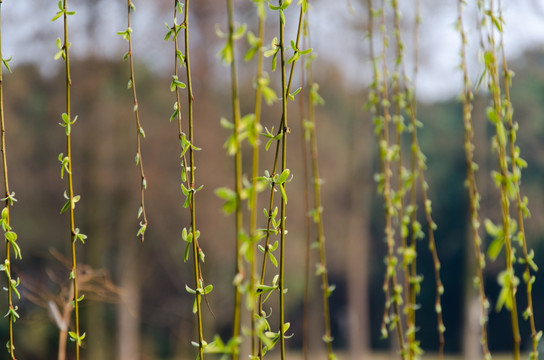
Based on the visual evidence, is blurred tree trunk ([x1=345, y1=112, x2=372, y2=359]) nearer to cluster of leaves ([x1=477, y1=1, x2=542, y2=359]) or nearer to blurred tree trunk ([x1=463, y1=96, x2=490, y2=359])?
blurred tree trunk ([x1=463, y1=96, x2=490, y2=359])

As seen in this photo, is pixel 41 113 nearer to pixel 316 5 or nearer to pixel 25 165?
pixel 25 165

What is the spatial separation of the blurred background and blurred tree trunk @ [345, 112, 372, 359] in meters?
0.02

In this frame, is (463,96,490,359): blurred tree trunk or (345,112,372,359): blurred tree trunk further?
(345,112,372,359): blurred tree trunk

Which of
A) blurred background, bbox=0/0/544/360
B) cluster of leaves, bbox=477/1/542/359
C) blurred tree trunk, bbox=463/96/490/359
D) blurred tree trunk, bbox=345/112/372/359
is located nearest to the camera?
cluster of leaves, bbox=477/1/542/359

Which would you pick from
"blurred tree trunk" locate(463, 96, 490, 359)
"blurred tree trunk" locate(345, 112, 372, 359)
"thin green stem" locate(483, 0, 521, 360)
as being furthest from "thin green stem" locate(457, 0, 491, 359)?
"blurred tree trunk" locate(345, 112, 372, 359)

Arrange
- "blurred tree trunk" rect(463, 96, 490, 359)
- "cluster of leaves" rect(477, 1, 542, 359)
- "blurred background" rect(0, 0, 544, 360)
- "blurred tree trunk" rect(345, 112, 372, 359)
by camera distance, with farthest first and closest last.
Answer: "blurred tree trunk" rect(345, 112, 372, 359) → "blurred tree trunk" rect(463, 96, 490, 359) → "blurred background" rect(0, 0, 544, 360) → "cluster of leaves" rect(477, 1, 542, 359)

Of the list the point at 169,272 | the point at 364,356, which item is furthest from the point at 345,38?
the point at 364,356

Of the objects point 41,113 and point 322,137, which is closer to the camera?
point 41,113

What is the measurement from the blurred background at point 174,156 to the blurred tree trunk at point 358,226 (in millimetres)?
21

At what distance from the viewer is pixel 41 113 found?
7.08 m

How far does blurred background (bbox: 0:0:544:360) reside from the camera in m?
6.57

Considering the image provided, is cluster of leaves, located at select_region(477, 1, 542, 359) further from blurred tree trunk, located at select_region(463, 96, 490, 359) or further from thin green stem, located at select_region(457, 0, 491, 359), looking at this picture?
blurred tree trunk, located at select_region(463, 96, 490, 359)

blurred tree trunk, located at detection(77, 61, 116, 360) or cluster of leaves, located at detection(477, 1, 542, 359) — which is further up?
blurred tree trunk, located at detection(77, 61, 116, 360)

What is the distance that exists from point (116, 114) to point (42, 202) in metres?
1.44
